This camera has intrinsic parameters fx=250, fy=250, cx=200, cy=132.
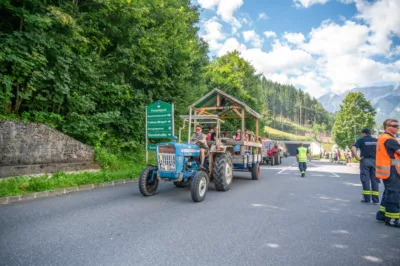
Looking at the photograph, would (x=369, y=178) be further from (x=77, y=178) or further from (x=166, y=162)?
(x=77, y=178)

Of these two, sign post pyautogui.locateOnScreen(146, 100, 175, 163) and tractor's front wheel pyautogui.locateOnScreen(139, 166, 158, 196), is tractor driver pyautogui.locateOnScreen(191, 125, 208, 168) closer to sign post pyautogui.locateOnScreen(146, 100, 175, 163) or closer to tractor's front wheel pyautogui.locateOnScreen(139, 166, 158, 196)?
tractor's front wheel pyautogui.locateOnScreen(139, 166, 158, 196)

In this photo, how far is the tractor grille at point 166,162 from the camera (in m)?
6.95

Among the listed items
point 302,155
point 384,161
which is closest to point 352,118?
point 302,155

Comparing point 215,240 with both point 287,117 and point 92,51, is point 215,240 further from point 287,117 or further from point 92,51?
point 287,117

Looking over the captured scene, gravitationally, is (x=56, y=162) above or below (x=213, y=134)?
below

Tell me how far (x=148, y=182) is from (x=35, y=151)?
405 centimetres

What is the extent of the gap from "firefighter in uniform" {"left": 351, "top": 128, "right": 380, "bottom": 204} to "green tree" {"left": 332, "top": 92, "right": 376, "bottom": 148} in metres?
47.9

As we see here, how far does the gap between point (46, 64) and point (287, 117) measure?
124 m

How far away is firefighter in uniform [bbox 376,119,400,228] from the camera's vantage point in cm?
465

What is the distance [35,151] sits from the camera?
8133 mm

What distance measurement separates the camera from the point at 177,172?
6875 millimetres

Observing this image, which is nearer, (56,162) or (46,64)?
(56,162)

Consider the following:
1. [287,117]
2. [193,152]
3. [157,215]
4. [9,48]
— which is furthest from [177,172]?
[287,117]

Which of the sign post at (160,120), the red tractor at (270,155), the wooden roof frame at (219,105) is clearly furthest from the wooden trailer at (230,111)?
the red tractor at (270,155)
